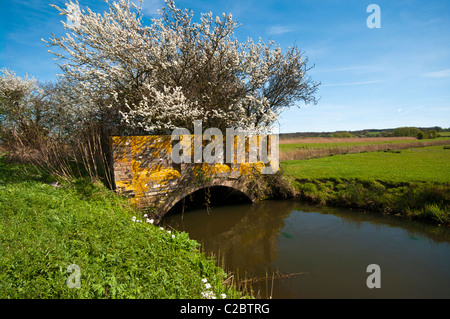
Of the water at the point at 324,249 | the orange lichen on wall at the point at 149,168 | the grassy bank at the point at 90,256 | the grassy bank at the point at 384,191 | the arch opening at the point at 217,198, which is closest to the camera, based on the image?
the grassy bank at the point at 90,256

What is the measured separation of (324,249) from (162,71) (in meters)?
7.73

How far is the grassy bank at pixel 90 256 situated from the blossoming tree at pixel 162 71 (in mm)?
3616

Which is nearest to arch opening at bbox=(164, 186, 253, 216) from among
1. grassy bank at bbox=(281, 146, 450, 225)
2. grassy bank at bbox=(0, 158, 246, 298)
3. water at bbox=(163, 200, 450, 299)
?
water at bbox=(163, 200, 450, 299)

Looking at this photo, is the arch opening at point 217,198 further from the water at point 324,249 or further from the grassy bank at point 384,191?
the grassy bank at point 384,191

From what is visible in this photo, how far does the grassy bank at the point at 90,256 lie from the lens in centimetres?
297

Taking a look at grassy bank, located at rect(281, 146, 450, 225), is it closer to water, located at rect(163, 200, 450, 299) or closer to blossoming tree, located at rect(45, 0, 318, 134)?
water, located at rect(163, 200, 450, 299)

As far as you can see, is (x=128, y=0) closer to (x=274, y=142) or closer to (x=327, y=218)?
(x=274, y=142)

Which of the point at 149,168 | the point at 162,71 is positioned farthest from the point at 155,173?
the point at 162,71

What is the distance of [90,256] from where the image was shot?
3.55 m

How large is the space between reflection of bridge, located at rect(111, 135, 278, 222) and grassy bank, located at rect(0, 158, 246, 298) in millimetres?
1569

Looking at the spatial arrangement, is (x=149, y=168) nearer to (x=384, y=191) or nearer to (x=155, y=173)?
(x=155, y=173)

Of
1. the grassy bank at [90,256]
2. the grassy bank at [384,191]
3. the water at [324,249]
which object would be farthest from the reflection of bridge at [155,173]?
the grassy bank at [384,191]

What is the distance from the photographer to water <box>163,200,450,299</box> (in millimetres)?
4570
